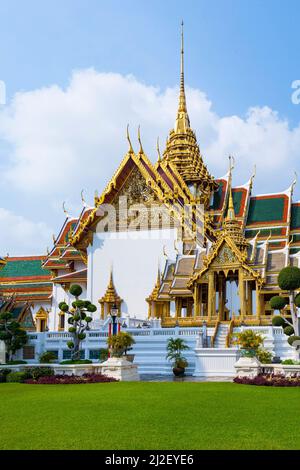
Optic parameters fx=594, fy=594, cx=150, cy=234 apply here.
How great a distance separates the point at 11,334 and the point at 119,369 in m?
5.05

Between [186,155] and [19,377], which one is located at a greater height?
[186,155]

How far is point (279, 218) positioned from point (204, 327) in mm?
9973

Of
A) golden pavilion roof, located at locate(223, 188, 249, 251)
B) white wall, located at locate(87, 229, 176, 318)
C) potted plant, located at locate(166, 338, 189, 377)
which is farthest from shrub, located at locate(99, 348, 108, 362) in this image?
white wall, located at locate(87, 229, 176, 318)

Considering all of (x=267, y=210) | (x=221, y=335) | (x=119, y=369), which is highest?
(x=267, y=210)

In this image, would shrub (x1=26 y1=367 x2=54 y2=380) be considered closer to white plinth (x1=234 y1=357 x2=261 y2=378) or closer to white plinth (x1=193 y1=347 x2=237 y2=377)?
white plinth (x1=193 y1=347 x2=237 y2=377)

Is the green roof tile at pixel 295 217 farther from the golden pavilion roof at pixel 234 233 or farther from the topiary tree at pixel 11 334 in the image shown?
the topiary tree at pixel 11 334

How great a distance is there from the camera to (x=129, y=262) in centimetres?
2338

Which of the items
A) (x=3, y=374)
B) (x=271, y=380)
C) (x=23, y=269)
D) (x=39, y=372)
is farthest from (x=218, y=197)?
(x=271, y=380)

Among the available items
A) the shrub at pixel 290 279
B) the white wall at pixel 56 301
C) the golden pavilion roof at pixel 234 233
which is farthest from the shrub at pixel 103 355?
the white wall at pixel 56 301

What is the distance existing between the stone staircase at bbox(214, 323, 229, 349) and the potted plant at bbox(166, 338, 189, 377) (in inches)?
39.6

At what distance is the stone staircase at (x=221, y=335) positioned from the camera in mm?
15625

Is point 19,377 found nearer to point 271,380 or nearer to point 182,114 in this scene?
point 271,380

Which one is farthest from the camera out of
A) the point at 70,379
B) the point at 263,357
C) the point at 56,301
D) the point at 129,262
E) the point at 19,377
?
the point at 56,301

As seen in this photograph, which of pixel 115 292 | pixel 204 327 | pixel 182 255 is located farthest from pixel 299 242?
pixel 204 327
